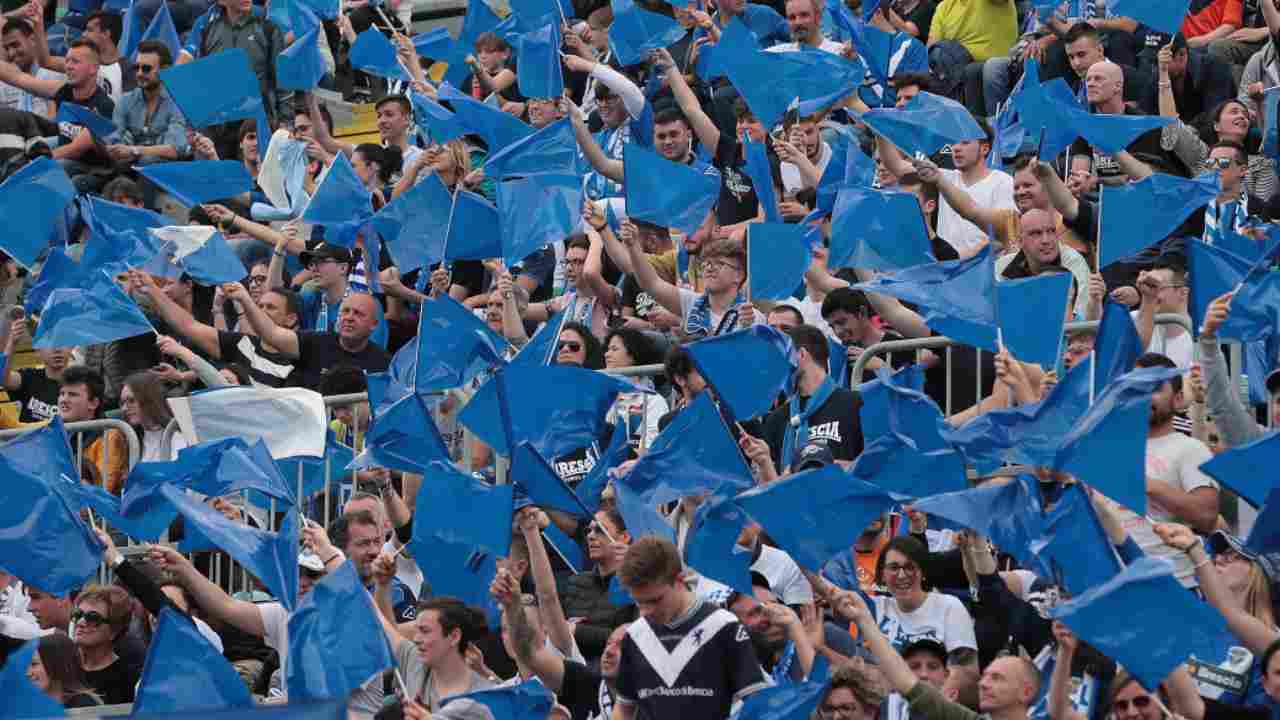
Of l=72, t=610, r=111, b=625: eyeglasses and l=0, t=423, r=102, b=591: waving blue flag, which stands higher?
l=0, t=423, r=102, b=591: waving blue flag

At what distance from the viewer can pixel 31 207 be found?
15.8 metres

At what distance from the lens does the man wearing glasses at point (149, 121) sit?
18047mm

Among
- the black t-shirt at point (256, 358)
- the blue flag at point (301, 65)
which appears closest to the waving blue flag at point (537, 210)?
the black t-shirt at point (256, 358)

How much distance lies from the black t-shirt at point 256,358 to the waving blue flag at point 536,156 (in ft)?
4.65

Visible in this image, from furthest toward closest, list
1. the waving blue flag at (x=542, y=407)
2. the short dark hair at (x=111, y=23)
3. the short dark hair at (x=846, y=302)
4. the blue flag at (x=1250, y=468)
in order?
the short dark hair at (x=111, y=23)
the short dark hair at (x=846, y=302)
the waving blue flag at (x=542, y=407)
the blue flag at (x=1250, y=468)

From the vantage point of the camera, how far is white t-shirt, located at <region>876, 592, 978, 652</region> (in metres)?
11.4

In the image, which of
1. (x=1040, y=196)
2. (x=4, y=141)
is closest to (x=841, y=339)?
(x=1040, y=196)

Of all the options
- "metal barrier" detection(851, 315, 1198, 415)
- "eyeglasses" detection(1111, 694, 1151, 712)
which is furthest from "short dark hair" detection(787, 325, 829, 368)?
"eyeglasses" detection(1111, 694, 1151, 712)

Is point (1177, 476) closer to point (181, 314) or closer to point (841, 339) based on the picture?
point (841, 339)

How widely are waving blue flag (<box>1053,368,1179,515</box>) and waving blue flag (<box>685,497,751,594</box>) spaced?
1.25 metres

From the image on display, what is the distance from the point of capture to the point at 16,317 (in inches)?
634

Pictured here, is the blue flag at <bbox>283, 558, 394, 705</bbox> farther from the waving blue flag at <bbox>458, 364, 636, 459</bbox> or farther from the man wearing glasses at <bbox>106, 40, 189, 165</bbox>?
the man wearing glasses at <bbox>106, 40, 189, 165</bbox>

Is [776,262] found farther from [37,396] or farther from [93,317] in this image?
[37,396]

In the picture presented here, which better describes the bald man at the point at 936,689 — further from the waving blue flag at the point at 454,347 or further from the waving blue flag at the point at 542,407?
the waving blue flag at the point at 454,347
